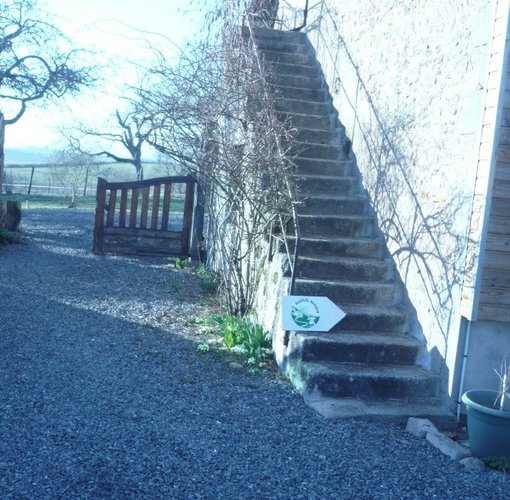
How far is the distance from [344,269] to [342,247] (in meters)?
0.35

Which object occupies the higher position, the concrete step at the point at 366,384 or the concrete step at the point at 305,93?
the concrete step at the point at 305,93

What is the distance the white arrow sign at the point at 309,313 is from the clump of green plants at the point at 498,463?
5.82 feet

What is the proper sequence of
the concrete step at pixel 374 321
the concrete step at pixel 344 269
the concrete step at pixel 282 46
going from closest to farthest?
1. the concrete step at pixel 374 321
2. the concrete step at pixel 344 269
3. the concrete step at pixel 282 46

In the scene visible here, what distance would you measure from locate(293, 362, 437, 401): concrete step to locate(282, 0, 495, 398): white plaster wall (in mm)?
240

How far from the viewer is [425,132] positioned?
591cm

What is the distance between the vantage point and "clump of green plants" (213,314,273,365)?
20.4ft

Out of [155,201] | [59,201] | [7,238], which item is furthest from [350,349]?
[59,201]

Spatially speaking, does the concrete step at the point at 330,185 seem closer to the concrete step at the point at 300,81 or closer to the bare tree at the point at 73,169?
the concrete step at the point at 300,81

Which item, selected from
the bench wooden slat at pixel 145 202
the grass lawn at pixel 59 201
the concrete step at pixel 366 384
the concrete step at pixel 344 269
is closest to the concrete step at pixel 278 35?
the bench wooden slat at pixel 145 202

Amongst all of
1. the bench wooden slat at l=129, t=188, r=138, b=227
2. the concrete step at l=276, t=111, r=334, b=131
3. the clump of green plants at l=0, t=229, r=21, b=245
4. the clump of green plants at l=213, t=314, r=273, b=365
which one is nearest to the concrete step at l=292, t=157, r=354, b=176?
the concrete step at l=276, t=111, r=334, b=131

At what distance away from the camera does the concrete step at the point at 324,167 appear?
780 centimetres

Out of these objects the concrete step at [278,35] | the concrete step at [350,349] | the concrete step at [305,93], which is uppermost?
the concrete step at [278,35]

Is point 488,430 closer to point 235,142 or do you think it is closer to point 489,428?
point 489,428

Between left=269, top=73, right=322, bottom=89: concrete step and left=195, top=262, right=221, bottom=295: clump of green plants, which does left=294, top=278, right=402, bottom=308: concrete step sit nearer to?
left=195, top=262, right=221, bottom=295: clump of green plants
